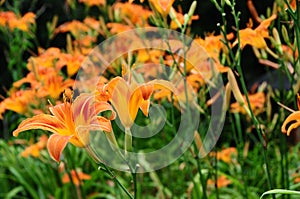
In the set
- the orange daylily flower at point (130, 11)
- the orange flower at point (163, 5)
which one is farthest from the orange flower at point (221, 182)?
the orange flower at point (163, 5)

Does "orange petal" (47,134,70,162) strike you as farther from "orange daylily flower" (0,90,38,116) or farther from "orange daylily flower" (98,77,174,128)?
"orange daylily flower" (0,90,38,116)

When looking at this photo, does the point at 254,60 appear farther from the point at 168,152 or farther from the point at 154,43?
the point at 154,43

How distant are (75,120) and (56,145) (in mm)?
76

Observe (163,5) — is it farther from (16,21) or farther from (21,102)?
(16,21)

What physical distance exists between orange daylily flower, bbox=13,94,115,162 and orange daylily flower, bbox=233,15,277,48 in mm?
591

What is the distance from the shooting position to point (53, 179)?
2867mm

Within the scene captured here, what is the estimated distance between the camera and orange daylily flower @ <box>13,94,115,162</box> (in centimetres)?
87

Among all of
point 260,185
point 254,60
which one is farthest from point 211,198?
point 254,60

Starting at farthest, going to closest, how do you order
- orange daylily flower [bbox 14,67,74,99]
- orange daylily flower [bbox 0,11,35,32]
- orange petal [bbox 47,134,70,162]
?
orange daylily flower [bbox 0,11,35,32]
orange daylily flower [bbox 14,67,74,99]
orange petal [bbox 47,134,70,162]

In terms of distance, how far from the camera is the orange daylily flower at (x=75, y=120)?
873 millimetres

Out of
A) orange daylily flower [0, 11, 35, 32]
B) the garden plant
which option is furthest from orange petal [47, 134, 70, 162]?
orange daylily flower [0, 11, 35, 32]

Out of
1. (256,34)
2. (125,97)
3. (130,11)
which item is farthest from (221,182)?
(125,97)

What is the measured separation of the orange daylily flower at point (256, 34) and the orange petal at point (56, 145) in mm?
668

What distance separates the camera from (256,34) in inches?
56.1
